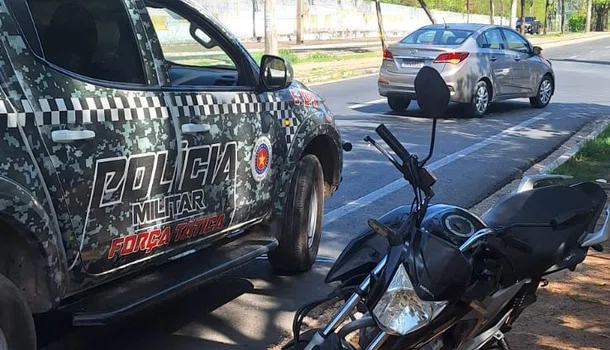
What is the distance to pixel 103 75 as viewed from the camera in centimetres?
→ 407

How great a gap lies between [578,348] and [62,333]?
9.67ft

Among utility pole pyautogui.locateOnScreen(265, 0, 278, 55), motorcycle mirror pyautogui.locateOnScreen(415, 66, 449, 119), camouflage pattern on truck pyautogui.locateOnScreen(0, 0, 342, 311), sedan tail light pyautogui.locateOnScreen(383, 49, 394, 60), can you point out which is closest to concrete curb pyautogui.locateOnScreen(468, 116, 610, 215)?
camouflage pattern on truck pyautogui.locateOnScreen(0, 0, 342, 311)

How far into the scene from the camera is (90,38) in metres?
4.08

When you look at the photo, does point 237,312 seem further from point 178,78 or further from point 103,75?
point 103,75

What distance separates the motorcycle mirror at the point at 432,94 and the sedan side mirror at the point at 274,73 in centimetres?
239

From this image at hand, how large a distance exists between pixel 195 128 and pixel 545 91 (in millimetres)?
13901

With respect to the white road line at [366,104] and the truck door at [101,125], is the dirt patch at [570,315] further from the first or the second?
the white road line at [366,104]

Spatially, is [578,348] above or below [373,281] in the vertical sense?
below

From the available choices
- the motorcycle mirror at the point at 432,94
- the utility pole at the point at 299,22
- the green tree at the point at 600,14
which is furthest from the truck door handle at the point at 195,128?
the green tree at the point at 600,14

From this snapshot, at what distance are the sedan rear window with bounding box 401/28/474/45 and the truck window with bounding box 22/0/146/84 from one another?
38.1ft

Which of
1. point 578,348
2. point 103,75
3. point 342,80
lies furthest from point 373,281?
point 342,80

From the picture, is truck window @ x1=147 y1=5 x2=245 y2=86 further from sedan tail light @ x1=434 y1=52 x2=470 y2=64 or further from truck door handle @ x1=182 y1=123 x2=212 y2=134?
sedan tail light @ x1=434 y1=52 x2=470 y2=64

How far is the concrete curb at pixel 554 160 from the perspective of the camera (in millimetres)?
8060

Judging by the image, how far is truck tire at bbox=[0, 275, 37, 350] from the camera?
335 cm
